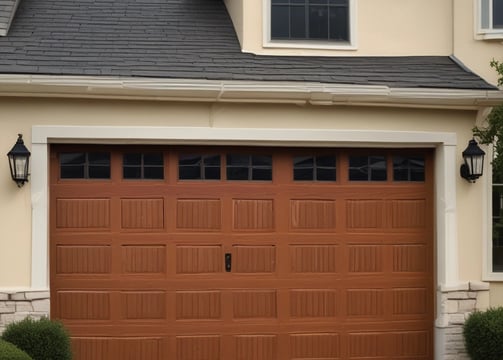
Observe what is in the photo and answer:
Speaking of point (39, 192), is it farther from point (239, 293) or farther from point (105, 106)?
point (239, 293)

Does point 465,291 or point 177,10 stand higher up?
point 177,10

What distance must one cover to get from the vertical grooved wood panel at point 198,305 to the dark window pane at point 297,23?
3.28 m

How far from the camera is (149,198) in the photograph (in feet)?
33.5

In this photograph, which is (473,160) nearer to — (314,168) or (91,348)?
(314,168)

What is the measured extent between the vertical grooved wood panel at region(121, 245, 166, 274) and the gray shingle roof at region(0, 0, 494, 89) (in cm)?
197

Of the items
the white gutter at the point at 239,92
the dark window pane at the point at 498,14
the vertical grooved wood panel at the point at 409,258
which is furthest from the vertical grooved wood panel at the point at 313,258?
the dark window pane at the point at 498,14

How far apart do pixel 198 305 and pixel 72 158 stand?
2.21 meters

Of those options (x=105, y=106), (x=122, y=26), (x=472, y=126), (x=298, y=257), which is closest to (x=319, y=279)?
(x=298, y=257)

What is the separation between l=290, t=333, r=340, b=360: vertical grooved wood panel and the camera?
410 inches

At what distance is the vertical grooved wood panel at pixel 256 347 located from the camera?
10336 mm

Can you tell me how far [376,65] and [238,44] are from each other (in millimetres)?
1693

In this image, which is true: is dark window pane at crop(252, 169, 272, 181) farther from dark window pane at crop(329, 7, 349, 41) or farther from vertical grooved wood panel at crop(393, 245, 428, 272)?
dark window pane at crop(329, 7, 349, 41)

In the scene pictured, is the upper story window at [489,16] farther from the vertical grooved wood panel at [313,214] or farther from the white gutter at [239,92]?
the vertical grooved wood panel at [313,214]

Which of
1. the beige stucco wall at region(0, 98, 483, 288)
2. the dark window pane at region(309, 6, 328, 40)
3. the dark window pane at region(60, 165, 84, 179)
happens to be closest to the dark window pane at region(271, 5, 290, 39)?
the dark window pane at region(309, 6, 328, 40)
